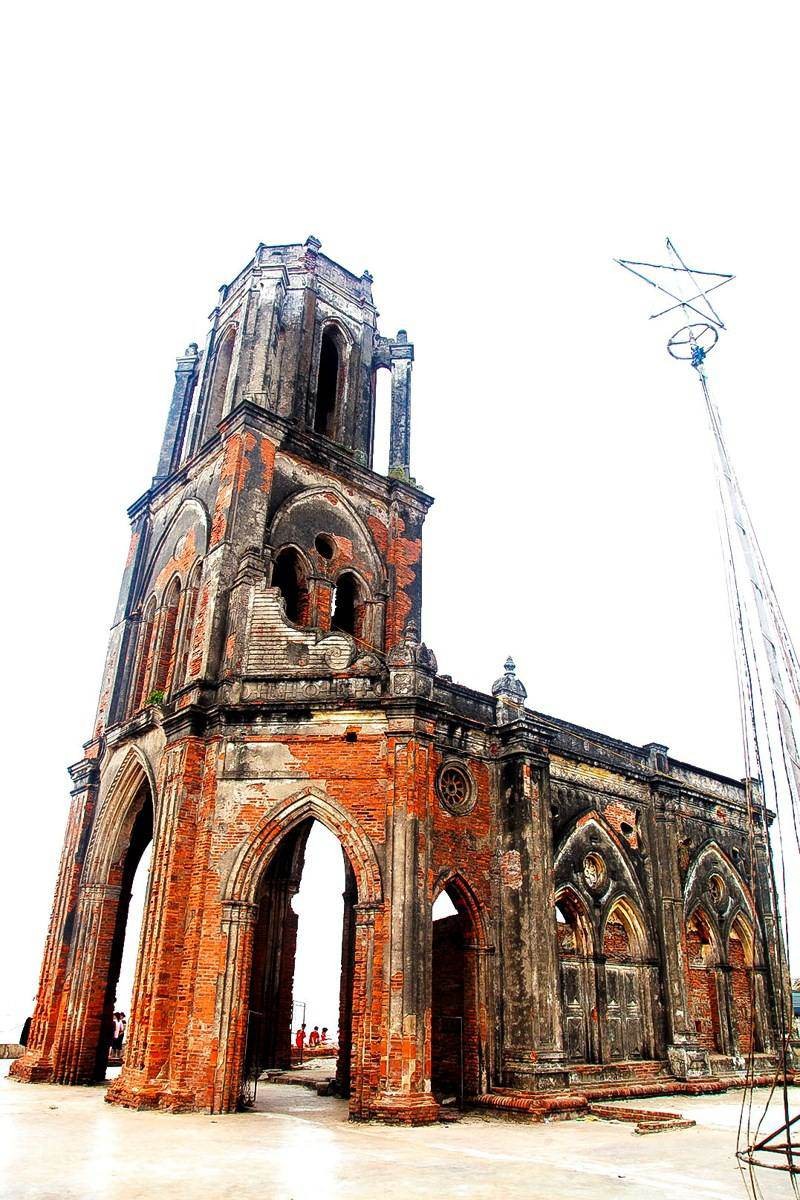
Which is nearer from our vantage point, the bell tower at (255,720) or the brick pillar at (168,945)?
the brick pillar at (168,945)

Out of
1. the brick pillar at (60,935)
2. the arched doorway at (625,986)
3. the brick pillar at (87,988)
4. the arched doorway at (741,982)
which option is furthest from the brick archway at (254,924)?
the arched doorway at (741,982)

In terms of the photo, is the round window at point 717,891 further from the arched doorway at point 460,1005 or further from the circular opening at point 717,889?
the arched doorway at point 460,1005

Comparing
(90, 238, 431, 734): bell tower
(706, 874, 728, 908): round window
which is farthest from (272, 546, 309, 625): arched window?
(706, 874, 728, 908): round window

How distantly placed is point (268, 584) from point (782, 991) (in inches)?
534

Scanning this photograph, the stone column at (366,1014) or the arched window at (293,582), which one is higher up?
the arched window at (293,582)

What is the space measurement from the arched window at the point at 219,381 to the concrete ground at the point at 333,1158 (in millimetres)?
15429

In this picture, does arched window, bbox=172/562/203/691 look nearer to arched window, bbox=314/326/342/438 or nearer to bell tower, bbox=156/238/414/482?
bell tower, bbox=156/238/414/482

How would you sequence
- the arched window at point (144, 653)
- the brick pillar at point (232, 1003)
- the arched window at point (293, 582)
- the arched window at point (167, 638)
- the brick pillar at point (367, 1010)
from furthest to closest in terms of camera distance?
the arched window at point (144, 653) → the arched window at point (293, 582) → the arched window at point (167, 638) → the brick pillar at point (232, 1003) → the brick pillar at point (367, 1010)

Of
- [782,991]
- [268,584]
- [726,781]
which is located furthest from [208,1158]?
[726,781]

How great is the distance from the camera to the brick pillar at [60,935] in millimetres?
17531

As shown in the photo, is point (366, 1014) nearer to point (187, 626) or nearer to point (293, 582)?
point (187, 626)

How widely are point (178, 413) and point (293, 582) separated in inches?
291

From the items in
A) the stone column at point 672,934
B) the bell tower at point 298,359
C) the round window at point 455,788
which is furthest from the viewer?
the bell tower at point 298,359

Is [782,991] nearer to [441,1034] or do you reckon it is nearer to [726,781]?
[441,1034]
